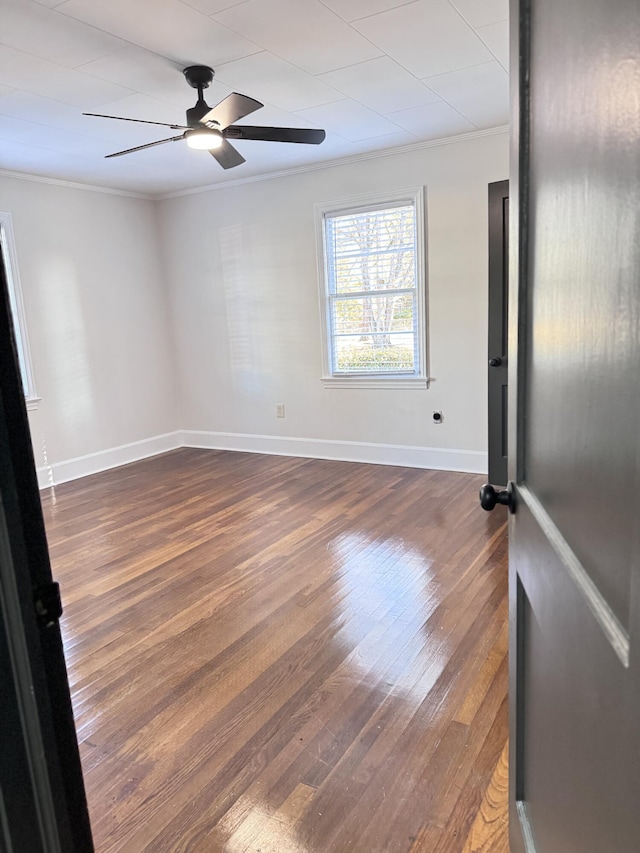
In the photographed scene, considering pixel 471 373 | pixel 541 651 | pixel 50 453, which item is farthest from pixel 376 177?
pixel 541 651

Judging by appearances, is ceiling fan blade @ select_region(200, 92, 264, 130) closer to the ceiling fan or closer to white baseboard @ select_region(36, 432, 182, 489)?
the ceiling fan

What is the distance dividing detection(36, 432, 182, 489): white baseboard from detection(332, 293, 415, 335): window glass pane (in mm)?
2285

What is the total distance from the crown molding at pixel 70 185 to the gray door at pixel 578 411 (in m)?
4.73

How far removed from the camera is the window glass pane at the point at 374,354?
4.83 metres

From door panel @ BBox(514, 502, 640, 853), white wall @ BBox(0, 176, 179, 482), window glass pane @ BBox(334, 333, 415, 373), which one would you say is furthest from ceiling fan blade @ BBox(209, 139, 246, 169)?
door panel @ BBox(514, 502, 640, 853)

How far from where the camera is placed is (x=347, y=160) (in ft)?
15.5

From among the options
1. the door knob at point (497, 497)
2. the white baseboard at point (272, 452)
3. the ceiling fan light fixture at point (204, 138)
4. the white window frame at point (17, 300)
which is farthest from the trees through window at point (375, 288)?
the door knob at point (497, 497)

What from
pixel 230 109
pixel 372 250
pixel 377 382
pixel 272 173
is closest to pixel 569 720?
pixel 230 109

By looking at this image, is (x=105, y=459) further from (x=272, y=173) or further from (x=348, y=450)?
(x=272, y=173)

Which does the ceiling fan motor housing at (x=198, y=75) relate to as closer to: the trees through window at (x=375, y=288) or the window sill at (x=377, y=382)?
the trees through window at (x=375, y=288)

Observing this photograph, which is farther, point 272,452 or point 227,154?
point 272,452

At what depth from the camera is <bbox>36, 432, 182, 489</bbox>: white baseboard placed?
5.00 m

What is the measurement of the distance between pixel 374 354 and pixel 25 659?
4477 mm

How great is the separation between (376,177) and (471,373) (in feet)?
5.84
